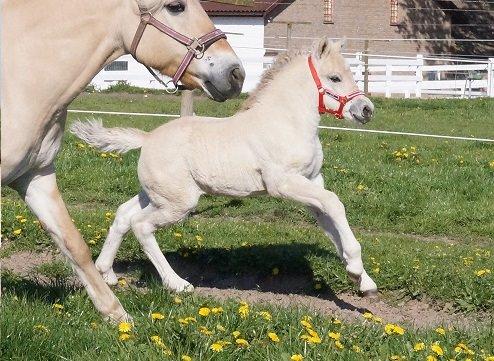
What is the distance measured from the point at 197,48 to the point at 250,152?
7.89 ft

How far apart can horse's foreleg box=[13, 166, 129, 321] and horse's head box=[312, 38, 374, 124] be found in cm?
259

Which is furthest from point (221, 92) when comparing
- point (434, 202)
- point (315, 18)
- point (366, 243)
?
point (315, 18)

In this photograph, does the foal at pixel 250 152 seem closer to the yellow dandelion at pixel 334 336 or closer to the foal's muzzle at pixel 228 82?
the yellow dandelion at pixel 334 336

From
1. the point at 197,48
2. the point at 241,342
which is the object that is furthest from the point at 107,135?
the point at 241,342

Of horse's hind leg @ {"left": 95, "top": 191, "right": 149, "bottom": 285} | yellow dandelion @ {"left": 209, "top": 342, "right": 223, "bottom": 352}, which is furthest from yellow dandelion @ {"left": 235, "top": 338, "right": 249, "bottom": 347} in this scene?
horse's hind leg @ {"left": 95, "top": 191, "right": 149, "bottom": 285}

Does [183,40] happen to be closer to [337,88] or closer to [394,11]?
[337,88]

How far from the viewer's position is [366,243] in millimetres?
8367

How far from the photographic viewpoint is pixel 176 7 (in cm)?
495

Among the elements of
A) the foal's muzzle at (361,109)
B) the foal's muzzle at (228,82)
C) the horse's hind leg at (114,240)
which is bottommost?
the horse's hind leg at (114,240)

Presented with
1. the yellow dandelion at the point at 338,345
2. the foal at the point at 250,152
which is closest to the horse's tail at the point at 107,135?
the foal at the point at 250,152

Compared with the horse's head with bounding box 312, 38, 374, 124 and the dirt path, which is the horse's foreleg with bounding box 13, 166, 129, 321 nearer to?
the dirt path

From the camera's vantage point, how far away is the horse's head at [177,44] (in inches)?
191

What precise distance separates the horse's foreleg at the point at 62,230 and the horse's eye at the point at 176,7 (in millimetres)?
1140

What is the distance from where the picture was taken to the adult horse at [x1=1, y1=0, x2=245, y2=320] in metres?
4.91
